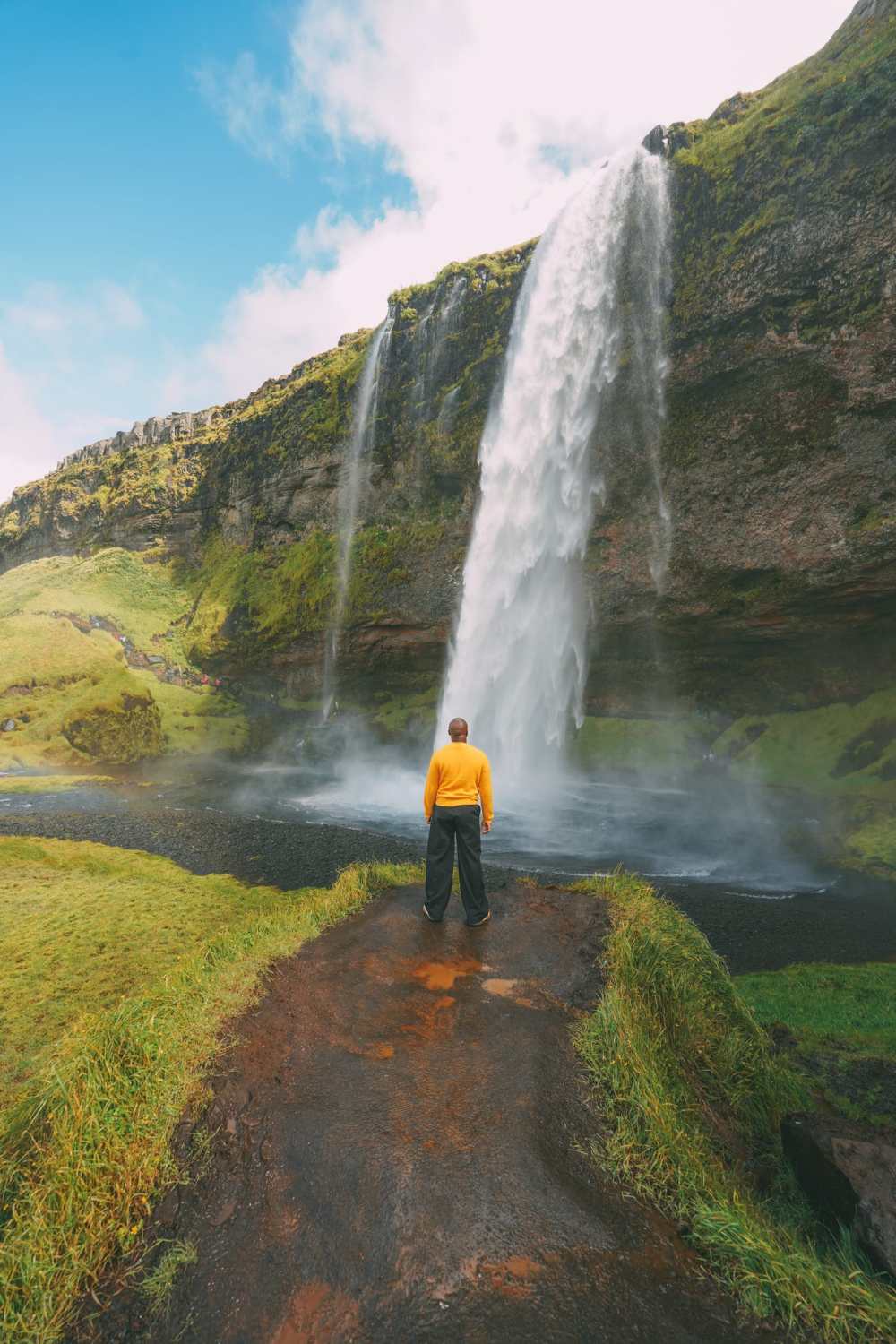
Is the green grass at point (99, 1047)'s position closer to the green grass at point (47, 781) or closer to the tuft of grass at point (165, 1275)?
the tuft of grass at point (165, 1275)

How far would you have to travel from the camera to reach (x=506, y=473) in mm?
30234

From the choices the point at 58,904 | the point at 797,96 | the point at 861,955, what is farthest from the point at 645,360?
the point at 58,904

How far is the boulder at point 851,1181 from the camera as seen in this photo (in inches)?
140

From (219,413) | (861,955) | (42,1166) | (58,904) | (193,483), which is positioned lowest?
(861,955)

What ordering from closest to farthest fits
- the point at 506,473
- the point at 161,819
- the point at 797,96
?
the point at 161,819 < the point at 797,96 < the point at 506,473

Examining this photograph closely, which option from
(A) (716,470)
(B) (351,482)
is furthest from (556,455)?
(B) (351,482)

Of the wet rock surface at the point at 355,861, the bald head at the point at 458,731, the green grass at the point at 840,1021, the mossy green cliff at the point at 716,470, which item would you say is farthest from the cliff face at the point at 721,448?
the bald head at the point at 458,731

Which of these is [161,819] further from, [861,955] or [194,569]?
[194,569]

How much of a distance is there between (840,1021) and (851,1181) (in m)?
5.27

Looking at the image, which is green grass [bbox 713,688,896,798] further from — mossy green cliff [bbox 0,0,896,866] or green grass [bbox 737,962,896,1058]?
green grass [bbox 737,962,896,1058]

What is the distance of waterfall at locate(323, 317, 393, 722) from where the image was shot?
124 feet

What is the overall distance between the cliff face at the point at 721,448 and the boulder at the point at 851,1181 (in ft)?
75.9

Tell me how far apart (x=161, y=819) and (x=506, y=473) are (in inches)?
852

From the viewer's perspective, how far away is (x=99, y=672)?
125 ft
